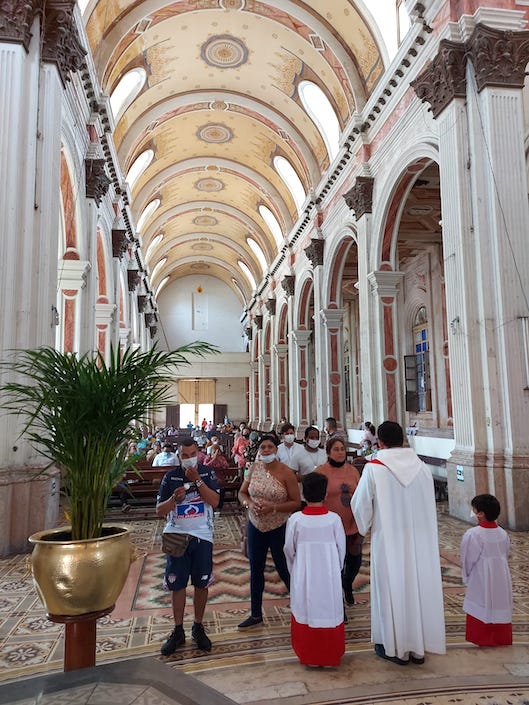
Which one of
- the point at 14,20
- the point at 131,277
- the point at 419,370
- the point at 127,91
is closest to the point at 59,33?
the point at 14,20

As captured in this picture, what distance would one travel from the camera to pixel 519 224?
6.94 m

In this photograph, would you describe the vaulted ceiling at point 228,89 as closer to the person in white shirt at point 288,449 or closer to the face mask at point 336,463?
the person in white shirt at point 288,449

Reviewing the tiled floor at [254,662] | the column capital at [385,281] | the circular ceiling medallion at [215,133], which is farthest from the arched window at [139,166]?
the tiled floor at [254,662]

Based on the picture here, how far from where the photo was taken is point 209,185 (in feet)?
73.6

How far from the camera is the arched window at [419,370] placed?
1608cm

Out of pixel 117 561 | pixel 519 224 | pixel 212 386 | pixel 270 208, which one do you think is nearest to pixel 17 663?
pixel 117 561

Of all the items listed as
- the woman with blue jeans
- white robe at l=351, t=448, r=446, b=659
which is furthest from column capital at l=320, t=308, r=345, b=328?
white robe at l=351, t=448, r=446, b=659

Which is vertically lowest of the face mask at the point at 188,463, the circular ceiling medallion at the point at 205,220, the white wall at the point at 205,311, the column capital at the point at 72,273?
the face mask at the point at 188,463

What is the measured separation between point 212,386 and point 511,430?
1115 inches

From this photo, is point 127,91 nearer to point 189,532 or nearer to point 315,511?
point 189,532

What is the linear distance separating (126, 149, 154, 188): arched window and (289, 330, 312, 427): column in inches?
293

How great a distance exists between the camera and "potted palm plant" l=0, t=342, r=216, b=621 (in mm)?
2467

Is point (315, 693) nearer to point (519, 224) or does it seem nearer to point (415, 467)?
point (415, 467)

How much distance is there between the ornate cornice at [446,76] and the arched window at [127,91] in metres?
8.22
